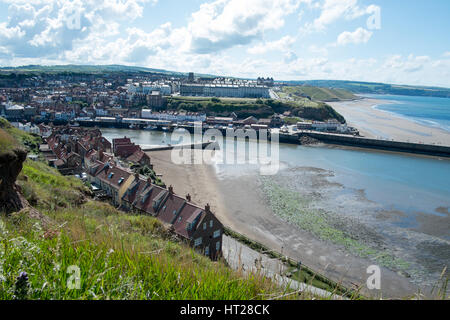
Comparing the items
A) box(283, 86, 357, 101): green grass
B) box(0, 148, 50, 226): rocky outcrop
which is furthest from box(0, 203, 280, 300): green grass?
box(283, 86, 357, 101): green grass

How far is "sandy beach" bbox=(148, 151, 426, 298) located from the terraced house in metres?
3.92

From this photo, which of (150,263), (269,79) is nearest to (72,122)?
(150,263)

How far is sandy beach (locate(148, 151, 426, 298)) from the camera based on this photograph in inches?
608

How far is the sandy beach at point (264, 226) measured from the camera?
15445 mm

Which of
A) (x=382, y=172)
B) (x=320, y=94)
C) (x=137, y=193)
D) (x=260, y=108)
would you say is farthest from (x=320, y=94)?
(x=137, y=193)

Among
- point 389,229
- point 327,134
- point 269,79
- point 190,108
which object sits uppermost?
point 269,79

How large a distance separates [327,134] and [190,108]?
40630 mm

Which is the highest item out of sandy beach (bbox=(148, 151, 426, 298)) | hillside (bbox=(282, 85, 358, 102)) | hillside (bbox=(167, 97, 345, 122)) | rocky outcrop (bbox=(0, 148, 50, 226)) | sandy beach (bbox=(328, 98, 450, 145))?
hillside (bbox=(282, 85, 358, 102))

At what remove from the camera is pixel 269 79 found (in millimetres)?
156000

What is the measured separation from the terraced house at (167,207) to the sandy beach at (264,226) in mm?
3918

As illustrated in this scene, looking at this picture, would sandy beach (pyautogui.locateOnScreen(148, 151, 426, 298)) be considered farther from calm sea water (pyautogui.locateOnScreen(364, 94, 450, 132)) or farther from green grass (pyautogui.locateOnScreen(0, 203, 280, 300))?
calm sea water (pyautogui.locateOnScreen(364, 94, 450, 132))

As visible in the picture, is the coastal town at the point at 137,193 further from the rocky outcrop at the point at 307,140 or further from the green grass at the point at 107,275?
the rocky outcrop at the point at 307,140
